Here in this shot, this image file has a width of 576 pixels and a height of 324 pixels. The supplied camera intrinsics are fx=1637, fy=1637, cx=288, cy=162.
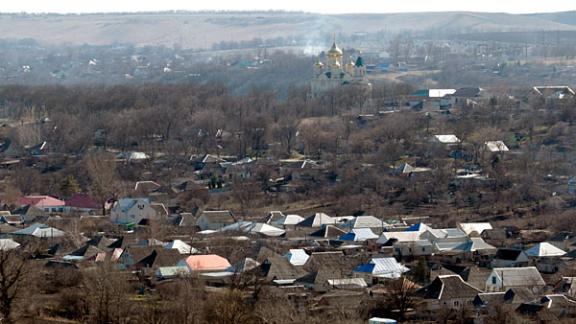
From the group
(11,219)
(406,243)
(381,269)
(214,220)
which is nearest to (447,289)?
(381,269)

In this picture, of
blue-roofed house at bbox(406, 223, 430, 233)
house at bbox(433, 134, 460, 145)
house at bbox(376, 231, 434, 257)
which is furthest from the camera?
house at bbox(433, 134, 460, 145)

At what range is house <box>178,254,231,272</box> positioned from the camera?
82.2ft

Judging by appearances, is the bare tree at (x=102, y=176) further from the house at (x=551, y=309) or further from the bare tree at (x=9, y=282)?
the house at (x=551, y=309)

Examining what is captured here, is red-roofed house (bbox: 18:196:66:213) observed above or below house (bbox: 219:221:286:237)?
below

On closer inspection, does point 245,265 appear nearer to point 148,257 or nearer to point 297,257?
point 297,257

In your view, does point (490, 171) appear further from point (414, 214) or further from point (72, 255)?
point (72, 255)

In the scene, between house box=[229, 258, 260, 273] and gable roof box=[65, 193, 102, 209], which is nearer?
house box=[229, 258, 260, 273]

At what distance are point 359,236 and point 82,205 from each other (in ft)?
27.1

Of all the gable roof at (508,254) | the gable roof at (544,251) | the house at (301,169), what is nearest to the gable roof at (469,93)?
the house at (301,169)

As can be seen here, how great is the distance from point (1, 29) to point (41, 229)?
149580mm

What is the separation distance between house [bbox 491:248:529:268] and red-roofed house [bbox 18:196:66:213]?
A: 455 inches

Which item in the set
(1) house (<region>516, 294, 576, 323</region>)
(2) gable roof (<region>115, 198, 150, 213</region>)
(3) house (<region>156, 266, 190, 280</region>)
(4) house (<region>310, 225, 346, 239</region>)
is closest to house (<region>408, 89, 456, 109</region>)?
(2) gable roof (<region>115, 198, 150, 213</region>)

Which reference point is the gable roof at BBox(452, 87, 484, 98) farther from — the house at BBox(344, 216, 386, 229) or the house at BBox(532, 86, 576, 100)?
the house at BBox(344, 216, 386, 229)

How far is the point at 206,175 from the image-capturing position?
39781mm
